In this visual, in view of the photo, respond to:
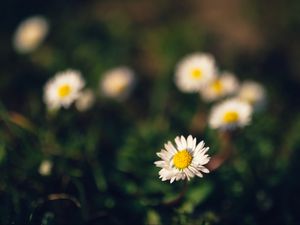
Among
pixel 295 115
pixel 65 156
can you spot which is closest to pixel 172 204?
pixel 65 156

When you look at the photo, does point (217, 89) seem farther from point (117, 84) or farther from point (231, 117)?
point (117, 84)

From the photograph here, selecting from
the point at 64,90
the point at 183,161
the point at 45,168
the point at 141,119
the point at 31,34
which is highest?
the point at 31,34

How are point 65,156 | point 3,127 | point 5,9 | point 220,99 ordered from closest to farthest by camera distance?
point 65,156
point 220,99
point 3,127
point 5,9

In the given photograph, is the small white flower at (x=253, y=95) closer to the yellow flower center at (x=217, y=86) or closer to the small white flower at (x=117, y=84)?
the yellow flower center at (x=217, y=86)

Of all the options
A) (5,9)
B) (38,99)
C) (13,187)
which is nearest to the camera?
(13,187)

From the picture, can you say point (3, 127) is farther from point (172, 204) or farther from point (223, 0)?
point (223, 0)

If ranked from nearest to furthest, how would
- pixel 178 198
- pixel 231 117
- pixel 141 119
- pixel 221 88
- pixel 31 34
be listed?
1. pixel 178 198
2. pixel 231 117
3. pixel 221 88
4. pixel 141 119
5. pixel 31 34

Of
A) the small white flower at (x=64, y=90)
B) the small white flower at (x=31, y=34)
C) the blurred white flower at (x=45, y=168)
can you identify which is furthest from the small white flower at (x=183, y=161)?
the small white flower at (x=31, y=34)

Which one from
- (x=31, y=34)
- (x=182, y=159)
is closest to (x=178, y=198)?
(x=182, y=159)
